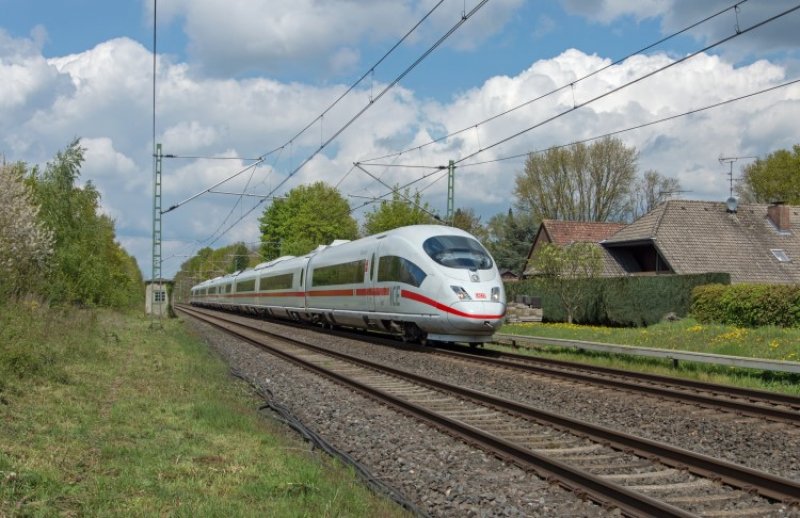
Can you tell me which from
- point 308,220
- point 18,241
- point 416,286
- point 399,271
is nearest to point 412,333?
point 399,271

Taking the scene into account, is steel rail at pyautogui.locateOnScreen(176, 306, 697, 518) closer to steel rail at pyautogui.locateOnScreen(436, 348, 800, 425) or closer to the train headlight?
steel rail at pyautogui.locateOnScreen(436, 348, 800, 425)

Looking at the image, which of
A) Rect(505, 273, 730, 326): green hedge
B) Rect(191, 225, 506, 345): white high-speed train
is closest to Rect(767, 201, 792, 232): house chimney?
Rect(505, 273, 730, 326): green hedge

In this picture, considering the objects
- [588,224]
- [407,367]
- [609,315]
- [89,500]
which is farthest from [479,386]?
[588,224]

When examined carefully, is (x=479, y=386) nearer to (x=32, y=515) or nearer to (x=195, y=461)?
(x=195, y=461)

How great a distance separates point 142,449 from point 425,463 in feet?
8.97

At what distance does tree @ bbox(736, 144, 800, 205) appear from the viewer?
62688 mm

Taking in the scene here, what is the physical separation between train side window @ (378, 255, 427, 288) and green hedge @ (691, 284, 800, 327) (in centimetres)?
1025

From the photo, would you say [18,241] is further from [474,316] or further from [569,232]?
[569,232]

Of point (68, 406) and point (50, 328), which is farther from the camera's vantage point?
point (50, 328)

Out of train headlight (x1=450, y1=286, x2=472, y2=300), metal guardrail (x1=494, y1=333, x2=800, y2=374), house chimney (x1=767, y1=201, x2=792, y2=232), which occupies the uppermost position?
house chimney (x1=767, y1=201, x2=792, y2=232)

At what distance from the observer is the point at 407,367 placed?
16.6 meters

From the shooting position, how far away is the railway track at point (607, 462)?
6.11m

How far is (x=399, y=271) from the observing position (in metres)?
20.9

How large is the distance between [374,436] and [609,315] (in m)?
26.5
